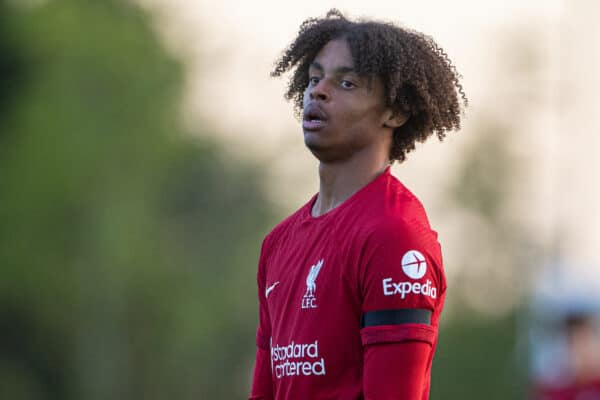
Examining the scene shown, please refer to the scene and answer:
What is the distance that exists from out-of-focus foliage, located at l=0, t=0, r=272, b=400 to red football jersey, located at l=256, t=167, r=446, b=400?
2405cm

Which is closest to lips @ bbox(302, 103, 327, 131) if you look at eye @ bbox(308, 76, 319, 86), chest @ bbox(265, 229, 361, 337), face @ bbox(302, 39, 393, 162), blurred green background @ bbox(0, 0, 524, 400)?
face @ bbox(302, 39, 393, 162)

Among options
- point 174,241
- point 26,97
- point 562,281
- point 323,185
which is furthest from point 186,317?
point 323,185

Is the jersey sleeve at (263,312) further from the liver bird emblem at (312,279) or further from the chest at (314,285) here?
the liver bird emblem at (312,279)

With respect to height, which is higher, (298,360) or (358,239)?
(358,239)

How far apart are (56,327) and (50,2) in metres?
7.66

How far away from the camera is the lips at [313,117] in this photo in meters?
5.18

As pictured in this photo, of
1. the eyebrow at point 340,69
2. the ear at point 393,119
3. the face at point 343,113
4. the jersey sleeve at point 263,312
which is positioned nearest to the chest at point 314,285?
the jersey sleeve at point 263,312

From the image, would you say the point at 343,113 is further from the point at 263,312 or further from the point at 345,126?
the point at 263,312

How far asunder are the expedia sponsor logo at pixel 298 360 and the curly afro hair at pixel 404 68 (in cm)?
96

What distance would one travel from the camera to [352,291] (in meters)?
4.82

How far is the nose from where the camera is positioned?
17.0 feet

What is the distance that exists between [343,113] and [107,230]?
2442cm

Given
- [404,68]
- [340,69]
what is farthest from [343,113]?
[404,68]

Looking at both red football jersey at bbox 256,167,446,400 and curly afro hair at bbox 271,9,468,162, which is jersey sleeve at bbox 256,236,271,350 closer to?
red football jersey at bbox 256,167,446,400
